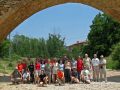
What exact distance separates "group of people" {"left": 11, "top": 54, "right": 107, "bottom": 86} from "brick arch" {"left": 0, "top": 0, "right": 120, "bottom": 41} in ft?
15.4

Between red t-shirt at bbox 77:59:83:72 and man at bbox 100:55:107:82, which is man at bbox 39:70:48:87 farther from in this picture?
man at bbox 100:55:107:82

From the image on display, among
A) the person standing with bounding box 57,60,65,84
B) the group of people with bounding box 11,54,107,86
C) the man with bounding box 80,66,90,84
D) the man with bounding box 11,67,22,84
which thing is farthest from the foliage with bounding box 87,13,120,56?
the person standing with bounding box 57,60,65,84

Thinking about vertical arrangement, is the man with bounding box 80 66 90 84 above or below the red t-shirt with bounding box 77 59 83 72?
below

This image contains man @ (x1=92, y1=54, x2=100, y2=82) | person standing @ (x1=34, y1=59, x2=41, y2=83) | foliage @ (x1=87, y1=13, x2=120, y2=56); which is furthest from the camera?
foliage @ (x1=87, y1=13, x2=120, y2=56)

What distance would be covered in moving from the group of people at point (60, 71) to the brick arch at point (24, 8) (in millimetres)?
4706

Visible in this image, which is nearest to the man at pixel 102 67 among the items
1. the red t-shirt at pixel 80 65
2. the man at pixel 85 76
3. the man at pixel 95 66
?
the man at pixel 95 66

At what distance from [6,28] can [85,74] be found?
580cm

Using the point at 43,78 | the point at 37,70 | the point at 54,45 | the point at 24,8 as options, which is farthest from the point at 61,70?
the point at 54,45

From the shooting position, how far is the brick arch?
1105 cm

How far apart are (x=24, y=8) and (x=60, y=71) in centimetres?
544

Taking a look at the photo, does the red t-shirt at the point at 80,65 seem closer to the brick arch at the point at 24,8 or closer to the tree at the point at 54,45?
the brick arch at the point at 24,8

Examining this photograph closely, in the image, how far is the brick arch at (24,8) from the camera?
11047mm

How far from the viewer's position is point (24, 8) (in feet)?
38.0

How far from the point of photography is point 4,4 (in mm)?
11055
